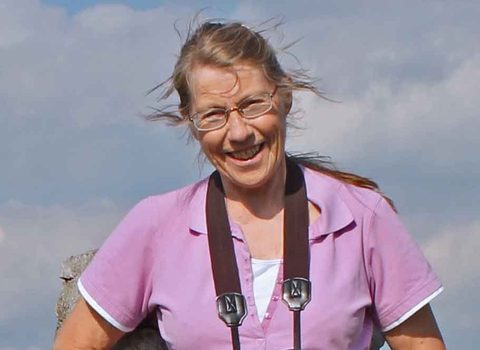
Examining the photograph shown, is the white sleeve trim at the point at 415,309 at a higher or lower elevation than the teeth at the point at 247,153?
lower

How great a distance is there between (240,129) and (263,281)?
78cm

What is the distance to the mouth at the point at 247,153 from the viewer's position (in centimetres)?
691

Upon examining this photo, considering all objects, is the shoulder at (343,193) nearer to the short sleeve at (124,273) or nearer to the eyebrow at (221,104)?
the eyebrow at (221,104)

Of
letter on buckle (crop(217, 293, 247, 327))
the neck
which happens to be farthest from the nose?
letter on buckle (crop(217, 293, 247, 327))

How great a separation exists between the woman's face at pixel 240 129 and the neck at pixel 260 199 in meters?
0.14

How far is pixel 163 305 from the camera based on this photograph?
7133 millimetres

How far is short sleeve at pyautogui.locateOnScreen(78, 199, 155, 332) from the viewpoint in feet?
23.6

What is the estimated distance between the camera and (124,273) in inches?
283

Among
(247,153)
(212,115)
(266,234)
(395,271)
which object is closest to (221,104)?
(212,115)

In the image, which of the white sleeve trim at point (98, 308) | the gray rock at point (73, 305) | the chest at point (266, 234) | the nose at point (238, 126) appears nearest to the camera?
the nose at point (238, 126)

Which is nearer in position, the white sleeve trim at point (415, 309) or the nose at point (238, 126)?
the nose at point (238, 126)

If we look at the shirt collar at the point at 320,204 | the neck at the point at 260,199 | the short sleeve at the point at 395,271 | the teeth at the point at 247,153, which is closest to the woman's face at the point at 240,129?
the teeth at the point at 247,153

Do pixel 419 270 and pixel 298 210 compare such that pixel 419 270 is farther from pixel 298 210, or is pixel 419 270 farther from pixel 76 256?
pixel 76 256

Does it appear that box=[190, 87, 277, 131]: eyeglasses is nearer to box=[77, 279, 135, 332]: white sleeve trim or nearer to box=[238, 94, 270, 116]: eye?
box=[238, 94, 270, 116]: eye
